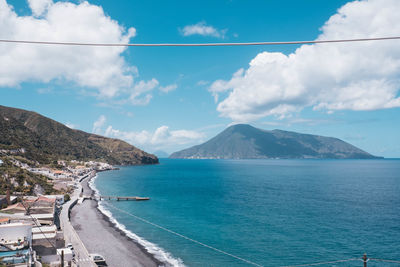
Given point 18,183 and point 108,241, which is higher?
point 18,183

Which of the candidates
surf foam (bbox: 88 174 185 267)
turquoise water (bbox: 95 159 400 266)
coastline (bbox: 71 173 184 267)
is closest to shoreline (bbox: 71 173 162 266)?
coastline (bbox: 71 173 184 267)

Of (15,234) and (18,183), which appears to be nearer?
(15,234)

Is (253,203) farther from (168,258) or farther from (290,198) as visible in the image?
(168,258)

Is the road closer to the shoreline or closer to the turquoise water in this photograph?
the shoreline

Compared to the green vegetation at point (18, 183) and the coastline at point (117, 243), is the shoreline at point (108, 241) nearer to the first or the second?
the coastline at point (117, 243)

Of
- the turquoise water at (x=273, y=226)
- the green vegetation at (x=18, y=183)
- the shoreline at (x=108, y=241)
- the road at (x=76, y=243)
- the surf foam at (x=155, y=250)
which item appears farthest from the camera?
the green vegetation at (x=18, y=183)

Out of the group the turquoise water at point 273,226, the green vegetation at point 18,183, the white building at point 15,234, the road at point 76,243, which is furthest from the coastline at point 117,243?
the green vegetation at point 18,183

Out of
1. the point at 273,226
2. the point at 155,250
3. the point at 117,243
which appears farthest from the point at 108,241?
the point at 273,226

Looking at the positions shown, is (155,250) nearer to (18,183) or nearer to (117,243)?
(117,243)
